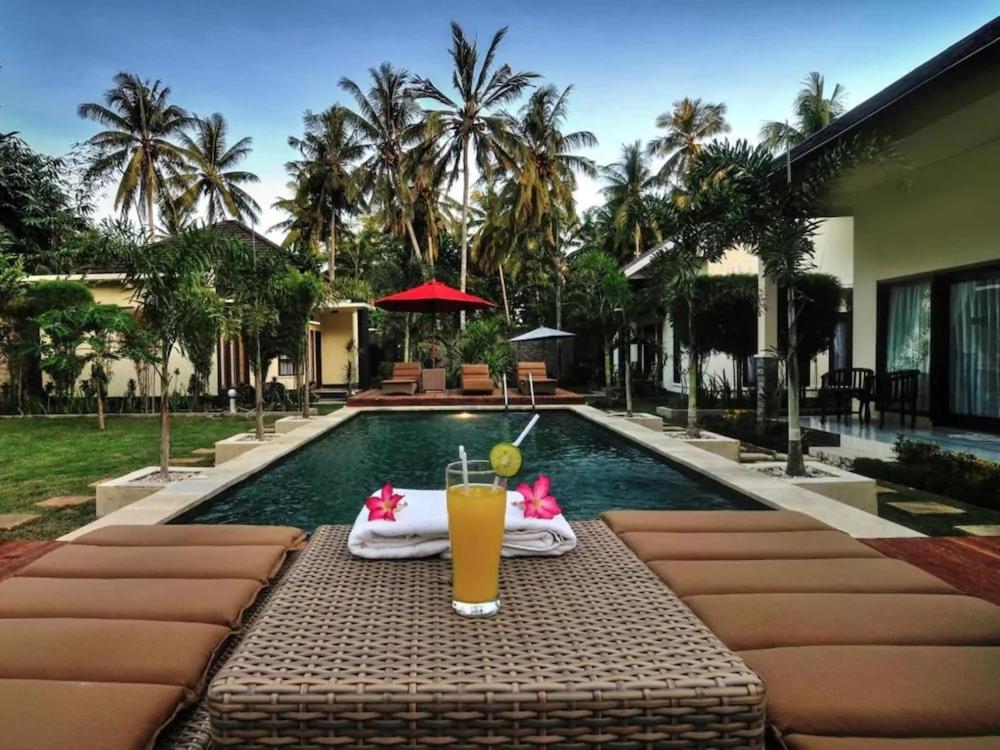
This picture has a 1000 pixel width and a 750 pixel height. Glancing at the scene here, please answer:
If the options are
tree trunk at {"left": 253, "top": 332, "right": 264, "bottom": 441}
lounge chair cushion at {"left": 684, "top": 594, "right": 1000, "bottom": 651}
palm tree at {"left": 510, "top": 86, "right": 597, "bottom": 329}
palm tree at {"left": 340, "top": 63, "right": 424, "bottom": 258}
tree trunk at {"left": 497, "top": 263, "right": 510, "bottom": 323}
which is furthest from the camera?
tree trunk at {"left": 497, "top": 263, "right": 510, "bottom": 323}

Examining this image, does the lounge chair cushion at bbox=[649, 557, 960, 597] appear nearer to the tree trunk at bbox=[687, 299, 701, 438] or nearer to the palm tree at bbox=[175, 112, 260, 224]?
the tree trunk at bbox=[687, 299, 701, 438]

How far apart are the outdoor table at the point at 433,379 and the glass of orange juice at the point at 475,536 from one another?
13.5 metres

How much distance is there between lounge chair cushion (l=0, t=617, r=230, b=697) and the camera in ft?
4.75

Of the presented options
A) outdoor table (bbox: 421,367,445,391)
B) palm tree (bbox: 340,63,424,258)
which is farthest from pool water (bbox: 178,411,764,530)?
palm tree (bbox: 340,63,424,258)

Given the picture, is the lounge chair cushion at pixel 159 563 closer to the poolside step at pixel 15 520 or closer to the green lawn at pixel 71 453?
the green lawn at pixel 71 453

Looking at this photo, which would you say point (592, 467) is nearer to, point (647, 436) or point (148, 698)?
point (647, 436)

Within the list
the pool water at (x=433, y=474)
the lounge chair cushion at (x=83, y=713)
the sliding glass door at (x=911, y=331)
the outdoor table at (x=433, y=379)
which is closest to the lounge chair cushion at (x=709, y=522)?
the lounge chair cushion at (x=83, y=713)


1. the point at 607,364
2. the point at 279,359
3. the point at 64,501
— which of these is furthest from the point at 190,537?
the point at 607,364

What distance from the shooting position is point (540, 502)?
5.89 feet

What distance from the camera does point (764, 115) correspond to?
28.8m

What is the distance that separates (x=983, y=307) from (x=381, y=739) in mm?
10098

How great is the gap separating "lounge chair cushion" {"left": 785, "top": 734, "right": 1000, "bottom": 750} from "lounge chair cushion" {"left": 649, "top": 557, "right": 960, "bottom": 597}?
2.10ft

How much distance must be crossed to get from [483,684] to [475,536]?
0.36 m

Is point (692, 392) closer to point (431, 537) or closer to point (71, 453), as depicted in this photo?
point (431, 537)
